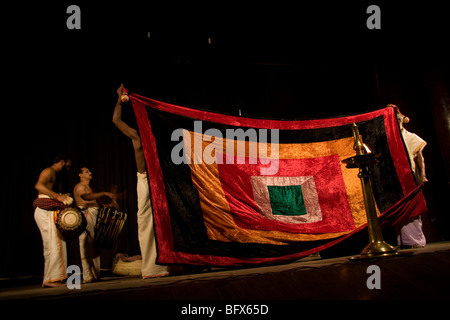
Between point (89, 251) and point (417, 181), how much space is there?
12.7 feet

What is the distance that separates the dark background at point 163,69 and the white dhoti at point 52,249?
2085mm

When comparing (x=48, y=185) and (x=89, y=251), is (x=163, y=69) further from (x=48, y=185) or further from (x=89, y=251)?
(x=89, y=251)

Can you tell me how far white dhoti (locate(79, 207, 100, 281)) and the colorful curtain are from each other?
4.50 ft

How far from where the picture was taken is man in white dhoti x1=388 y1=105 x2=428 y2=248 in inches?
132

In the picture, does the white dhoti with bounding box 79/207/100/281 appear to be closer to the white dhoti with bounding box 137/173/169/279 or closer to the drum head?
the drum head

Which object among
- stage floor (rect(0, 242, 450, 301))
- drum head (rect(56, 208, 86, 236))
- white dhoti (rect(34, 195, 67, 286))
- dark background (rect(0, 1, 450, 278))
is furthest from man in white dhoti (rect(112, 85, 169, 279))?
dark background (rect(0, 1, 450, 278))

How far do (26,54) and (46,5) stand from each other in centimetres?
119

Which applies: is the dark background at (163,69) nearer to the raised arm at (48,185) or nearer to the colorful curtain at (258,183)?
the colorful curtain at (258,183)

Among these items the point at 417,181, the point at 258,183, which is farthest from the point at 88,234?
the point at 417,181

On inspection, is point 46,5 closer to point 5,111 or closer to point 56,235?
point 5,111

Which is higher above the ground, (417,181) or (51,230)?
(417,181)

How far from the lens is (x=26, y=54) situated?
485 cm

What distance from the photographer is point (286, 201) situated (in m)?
3.15
